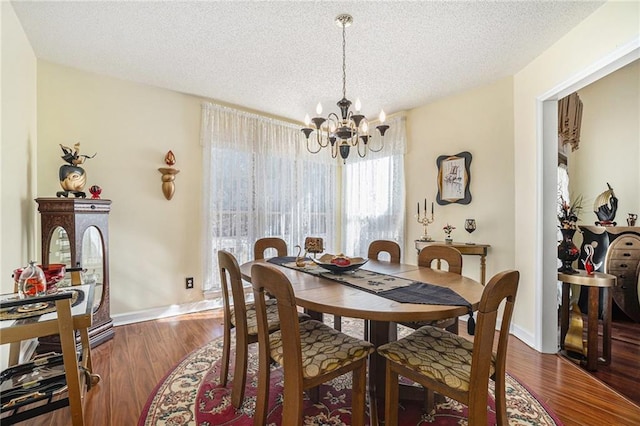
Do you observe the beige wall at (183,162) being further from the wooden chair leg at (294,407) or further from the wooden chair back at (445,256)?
the wooden chair leg at (294,407)

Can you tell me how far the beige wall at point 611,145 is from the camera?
339cm

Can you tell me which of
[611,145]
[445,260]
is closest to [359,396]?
[445,260]

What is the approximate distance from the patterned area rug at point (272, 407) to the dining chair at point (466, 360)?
40 cm

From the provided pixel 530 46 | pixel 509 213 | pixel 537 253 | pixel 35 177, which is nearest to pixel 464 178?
pixel 509 213

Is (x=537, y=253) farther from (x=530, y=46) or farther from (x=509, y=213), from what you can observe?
(x=530, y=46)

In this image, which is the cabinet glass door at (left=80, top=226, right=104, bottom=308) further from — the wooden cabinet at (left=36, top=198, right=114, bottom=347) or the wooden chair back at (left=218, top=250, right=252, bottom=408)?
the wooden chair back at (left=218, top=250, right=252, bottom=408)

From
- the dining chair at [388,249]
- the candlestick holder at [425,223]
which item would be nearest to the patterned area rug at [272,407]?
the dining chair at [388,249]

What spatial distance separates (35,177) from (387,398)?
11.1 feet

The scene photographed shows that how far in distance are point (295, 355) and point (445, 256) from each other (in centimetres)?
141

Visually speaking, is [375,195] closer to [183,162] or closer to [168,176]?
[183,162]

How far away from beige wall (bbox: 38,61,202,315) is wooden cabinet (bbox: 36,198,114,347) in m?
0.33

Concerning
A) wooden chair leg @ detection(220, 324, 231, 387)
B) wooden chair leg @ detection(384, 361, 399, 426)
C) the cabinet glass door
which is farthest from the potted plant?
the cabinet glass door

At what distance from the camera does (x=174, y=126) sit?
11.3 feet

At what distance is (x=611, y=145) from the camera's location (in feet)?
11.6
